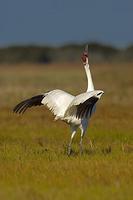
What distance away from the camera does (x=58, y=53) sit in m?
123

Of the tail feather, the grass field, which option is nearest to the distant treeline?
the grass field

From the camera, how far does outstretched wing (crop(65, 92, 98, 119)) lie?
1302 centimetres

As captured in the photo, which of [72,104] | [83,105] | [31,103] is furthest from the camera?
[31,103]

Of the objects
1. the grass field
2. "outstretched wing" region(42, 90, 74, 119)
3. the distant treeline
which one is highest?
the distant treeline

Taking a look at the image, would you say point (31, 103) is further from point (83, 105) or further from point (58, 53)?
point (58, 53)

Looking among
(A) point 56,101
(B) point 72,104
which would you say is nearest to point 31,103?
(A) point 56,101

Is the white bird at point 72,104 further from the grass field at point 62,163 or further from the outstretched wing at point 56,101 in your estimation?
the grass field at point 62,163

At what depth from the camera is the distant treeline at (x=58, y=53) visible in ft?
374

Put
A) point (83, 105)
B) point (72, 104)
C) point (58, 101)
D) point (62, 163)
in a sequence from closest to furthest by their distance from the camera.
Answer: point (62, 163), point (83, 105), point (72, 104), point (58, 101)

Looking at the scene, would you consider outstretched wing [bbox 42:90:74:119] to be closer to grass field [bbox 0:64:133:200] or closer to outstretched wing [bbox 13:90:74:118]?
outstretched wing [bbox 13:90:74:118]

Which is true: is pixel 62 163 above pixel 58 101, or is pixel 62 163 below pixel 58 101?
below

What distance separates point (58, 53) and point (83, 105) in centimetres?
11041

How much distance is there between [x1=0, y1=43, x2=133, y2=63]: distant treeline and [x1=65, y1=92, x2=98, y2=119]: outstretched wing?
9558 cm

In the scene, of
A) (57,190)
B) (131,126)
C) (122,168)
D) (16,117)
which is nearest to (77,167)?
(122,168)
